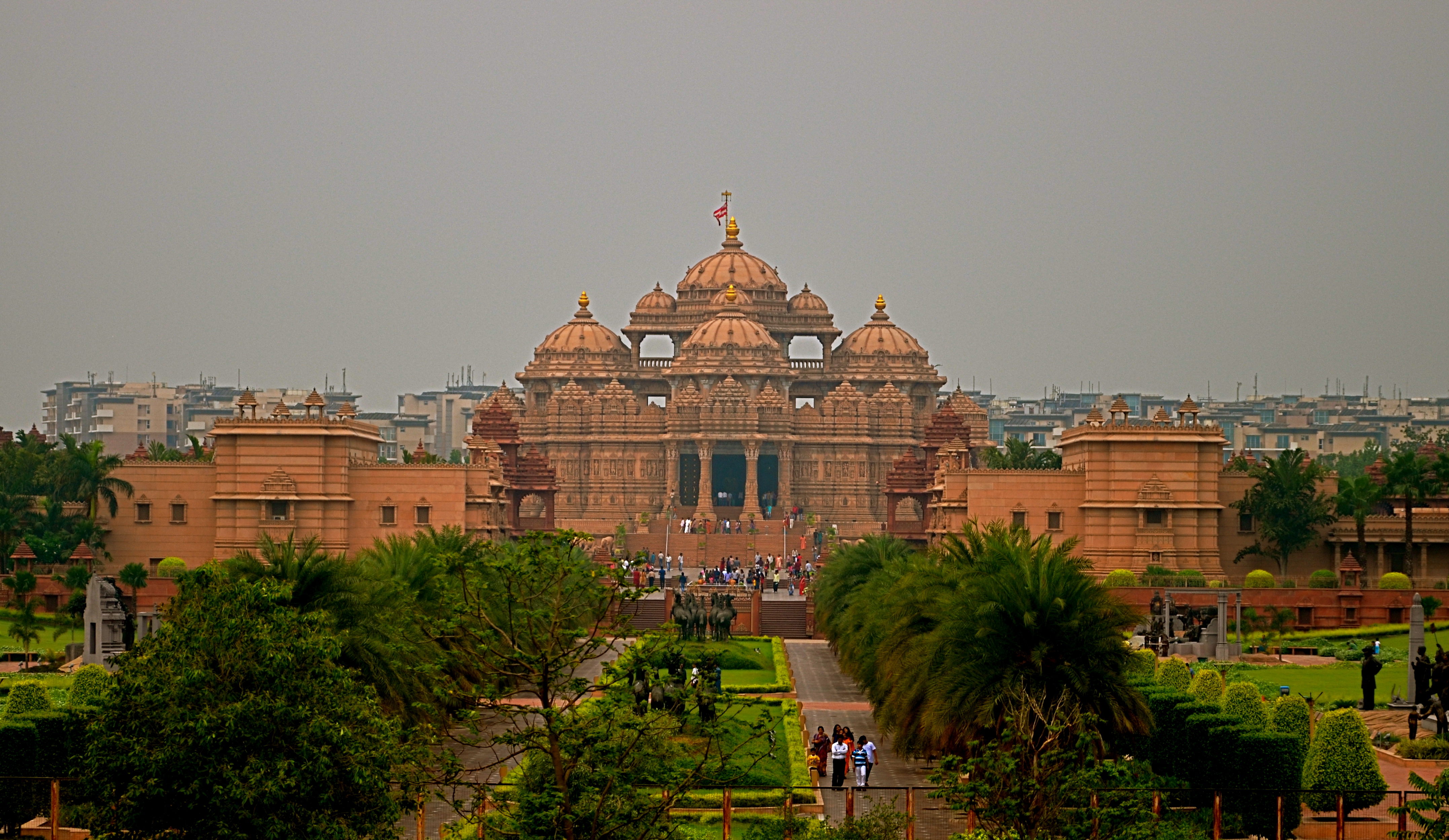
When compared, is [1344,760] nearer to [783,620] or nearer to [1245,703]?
[1245,703]

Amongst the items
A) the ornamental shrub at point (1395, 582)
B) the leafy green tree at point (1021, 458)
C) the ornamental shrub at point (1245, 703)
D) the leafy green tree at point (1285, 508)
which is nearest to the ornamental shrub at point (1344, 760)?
the ornamental shrub at point (1245, 703)

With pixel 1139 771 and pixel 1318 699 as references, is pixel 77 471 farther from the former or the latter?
pixel 1139 771

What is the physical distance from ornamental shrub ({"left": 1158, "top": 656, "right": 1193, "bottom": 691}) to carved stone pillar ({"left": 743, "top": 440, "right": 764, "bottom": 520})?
2422 inches

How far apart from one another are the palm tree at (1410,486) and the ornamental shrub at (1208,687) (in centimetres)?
3214

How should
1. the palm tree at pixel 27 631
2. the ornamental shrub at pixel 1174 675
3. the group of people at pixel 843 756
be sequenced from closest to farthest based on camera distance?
the group of people at pixel 843 756 → the ornamental shrub at pixel 1174 675 → the palm tree at pixel 27 631

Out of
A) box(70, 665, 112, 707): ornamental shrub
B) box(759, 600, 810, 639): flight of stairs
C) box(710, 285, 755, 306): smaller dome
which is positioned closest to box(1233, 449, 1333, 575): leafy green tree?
box(759, 600, 810, 639): flight of stairs

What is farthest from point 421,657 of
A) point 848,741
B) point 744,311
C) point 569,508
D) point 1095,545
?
point 744,311

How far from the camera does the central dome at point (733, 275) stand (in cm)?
12288

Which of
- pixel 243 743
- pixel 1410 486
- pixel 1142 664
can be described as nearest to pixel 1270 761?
pixel 1142 664

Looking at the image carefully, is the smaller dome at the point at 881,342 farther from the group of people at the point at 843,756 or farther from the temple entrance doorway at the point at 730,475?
the group of people at the point at 843,756

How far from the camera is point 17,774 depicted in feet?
103

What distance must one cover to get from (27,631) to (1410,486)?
36685mm

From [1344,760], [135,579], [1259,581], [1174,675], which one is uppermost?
[1259,581]

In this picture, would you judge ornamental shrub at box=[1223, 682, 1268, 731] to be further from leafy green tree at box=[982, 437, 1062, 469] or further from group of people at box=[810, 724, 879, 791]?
leafy green tree at box=[982, 437, 1062, 469]
